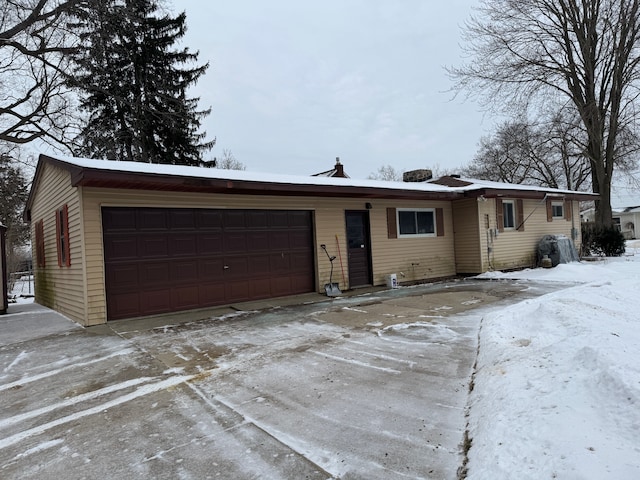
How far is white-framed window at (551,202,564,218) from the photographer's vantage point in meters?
14.1

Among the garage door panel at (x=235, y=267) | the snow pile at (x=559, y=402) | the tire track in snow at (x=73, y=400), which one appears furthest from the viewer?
the garage door panel at (x=235, y=267)

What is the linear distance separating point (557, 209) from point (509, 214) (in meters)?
3.23

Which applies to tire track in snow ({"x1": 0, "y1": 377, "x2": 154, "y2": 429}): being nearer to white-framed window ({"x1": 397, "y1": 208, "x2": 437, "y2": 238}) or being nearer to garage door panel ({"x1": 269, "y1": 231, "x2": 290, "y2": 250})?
garage door panel ({"x1": 269, "y1": 231, "x2": 290, "y2": 250})

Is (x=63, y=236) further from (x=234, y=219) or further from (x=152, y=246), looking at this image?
(x=234, y=219)

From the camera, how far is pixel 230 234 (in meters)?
8.15

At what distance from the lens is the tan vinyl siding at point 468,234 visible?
37.9 ft

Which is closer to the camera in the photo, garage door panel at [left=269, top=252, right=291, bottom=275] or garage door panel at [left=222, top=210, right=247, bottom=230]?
garage door panel at [left=222, top=210, right=247, bottom=230]

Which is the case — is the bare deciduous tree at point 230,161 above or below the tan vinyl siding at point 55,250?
above

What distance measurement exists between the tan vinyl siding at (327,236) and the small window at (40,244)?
180 inches

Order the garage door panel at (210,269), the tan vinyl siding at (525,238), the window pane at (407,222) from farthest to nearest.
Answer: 1. the tan vinyl siding at (525,238)
2. the window pane at (407,222)
3. the garage door panel at (210,269)

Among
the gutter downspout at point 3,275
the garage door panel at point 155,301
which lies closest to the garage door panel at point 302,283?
the garage door panel at point 155,301

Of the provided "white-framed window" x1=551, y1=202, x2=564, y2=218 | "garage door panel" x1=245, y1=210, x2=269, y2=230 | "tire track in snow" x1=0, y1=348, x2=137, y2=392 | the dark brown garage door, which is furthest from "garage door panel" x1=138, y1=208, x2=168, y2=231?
"white-framed window" x1=551, y1=202, x2=564, y2=218

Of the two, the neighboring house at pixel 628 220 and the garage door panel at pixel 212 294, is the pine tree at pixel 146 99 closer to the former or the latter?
the garage door panel at pixel 212 294

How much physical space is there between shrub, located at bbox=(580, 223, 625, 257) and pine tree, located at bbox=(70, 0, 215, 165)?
1896 centimetres
